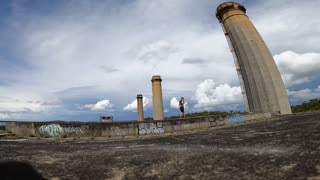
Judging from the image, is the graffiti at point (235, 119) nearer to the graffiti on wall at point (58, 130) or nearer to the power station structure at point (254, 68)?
the graffiti on wall at point (58, 130)

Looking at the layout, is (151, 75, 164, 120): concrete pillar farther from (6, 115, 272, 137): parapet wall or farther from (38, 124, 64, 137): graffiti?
(38, 124, 64, 137): graffiti

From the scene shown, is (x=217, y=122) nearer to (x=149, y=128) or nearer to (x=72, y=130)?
(x=149, y=128)

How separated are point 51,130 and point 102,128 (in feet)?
6.59

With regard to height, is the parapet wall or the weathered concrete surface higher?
the parapet wall

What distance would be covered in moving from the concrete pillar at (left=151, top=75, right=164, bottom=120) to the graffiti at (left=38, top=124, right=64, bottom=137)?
441 inches

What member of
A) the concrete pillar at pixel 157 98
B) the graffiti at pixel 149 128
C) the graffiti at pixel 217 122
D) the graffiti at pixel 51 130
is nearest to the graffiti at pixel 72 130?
the graffiti at pixel 51 130

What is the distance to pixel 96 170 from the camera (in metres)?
5.31

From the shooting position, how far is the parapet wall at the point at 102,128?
12.0 metres

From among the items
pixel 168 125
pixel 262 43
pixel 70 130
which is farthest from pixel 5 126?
pixel 262 43

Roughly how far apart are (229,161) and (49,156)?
3892 millimetres

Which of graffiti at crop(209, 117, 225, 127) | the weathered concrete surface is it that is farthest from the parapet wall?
the weathered concrete surface

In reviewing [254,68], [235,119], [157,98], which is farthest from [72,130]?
[254,68]

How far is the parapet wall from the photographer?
39.3ft

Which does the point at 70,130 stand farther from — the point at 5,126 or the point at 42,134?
the point at 5,126
